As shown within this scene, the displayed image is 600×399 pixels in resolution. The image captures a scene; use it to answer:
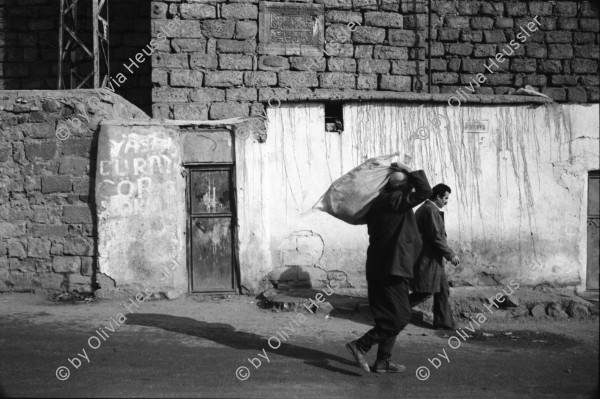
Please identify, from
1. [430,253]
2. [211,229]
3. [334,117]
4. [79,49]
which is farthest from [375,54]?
[79,49]

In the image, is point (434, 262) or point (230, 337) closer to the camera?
point (230, 337)

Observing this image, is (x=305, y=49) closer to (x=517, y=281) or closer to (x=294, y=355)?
(x=517, y=281)

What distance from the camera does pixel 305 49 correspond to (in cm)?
966

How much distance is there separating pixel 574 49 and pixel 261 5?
574 centimetres

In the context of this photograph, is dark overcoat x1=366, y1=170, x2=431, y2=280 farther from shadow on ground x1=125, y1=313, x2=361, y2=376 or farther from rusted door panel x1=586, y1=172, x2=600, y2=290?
rusted door panel x1=586, y1=172, x2=600, y2=290

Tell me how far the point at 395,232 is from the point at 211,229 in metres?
3.63

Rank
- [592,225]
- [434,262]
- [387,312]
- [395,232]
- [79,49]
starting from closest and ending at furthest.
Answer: [387,312], [395,232], [434,262], [592,225], [79,49]

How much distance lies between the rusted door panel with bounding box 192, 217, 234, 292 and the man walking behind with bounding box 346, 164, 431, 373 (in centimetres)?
329

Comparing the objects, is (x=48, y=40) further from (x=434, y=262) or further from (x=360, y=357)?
(x=360, y=357)

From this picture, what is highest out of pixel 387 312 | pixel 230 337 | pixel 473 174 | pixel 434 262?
pixel 473 174

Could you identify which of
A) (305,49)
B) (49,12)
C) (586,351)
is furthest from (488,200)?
(49,12)

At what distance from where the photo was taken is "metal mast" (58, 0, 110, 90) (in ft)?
29.6

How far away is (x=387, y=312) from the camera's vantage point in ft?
15.7

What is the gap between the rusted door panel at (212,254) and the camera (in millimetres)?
7867
